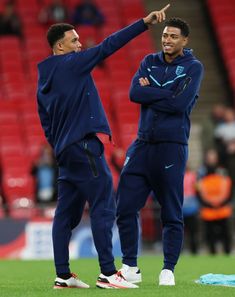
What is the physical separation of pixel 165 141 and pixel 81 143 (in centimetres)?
79

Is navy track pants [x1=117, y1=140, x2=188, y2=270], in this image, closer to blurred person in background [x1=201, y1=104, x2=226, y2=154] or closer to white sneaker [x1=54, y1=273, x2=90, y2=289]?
white sneaker [x1=54, y1=273, x2=90, y2=289]

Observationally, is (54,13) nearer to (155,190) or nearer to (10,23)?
(10,23)

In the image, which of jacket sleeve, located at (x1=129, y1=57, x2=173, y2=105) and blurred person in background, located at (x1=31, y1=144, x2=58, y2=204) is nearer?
jacket sleeve, located at (x1=129, y1=57, x2=173, y2=105)

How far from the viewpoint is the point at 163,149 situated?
29.0 ft

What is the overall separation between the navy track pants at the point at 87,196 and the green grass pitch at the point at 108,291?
345 mm

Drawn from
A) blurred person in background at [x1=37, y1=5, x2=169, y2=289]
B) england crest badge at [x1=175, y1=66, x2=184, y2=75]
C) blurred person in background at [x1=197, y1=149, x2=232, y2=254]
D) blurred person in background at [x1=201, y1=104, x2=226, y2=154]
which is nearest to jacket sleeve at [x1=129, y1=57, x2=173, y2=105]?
england crest badge at [x1=175, y1=66, x2=184, y2=75]

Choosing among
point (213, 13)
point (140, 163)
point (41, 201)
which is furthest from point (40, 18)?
point (140, 163)

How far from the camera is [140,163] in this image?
352 inches

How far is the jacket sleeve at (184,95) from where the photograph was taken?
8711 mm

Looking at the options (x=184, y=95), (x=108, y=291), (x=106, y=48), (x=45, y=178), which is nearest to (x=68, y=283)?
(x=108, y=291)

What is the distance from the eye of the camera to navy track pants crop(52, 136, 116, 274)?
27.7 feet

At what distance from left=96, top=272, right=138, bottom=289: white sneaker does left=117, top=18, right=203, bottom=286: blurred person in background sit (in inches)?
18.1

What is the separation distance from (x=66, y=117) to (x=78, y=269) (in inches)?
172

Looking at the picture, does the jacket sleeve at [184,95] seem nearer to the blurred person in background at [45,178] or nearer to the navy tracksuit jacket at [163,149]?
the navy tracksuit jacket at [163,149]
